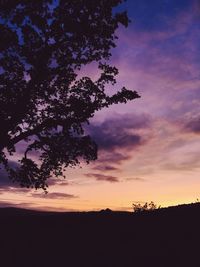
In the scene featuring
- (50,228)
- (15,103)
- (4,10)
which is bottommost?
(50,228)

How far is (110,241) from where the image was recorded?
15.7 m

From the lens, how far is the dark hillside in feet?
43.1

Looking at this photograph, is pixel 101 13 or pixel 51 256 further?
pixel 101 13

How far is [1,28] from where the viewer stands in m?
20.3

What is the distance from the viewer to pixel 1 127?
21109mm

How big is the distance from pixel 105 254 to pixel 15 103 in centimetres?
1026

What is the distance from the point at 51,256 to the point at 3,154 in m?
8.61

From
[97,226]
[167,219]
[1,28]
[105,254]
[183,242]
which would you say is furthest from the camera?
[1,28]

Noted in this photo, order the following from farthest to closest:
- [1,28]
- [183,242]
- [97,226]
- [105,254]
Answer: [1,28] < [97,226] < [105,254] < [183,242]

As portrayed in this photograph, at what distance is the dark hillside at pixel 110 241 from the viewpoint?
1313 centimetres

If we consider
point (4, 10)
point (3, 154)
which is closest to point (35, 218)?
point (3, 154)

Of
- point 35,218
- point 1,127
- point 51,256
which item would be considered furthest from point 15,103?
point 51,256

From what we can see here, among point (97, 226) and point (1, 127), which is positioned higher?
point (1, 127)

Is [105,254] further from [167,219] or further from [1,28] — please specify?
[1,28]
